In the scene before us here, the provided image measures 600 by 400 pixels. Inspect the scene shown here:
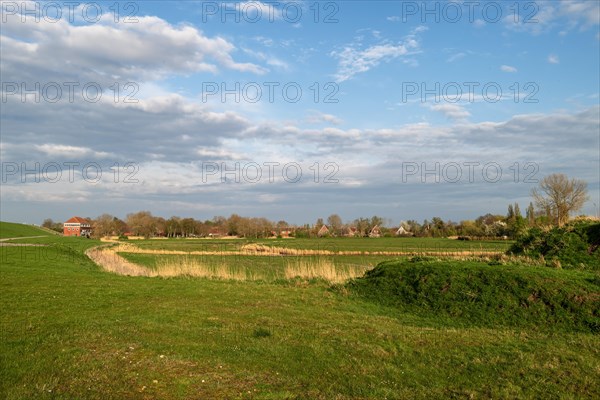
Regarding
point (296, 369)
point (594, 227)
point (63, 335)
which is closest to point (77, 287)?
point (63, 335)

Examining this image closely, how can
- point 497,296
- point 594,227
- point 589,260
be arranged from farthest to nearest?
point 594,227 → point 589,260 → point 497,296

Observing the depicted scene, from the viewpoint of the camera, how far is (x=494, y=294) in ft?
45.6

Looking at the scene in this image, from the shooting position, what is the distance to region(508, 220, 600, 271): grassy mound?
58.7 feet

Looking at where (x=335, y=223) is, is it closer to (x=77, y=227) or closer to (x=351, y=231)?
(x=351, y=231)

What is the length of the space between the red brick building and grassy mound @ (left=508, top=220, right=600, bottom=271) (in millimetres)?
161686

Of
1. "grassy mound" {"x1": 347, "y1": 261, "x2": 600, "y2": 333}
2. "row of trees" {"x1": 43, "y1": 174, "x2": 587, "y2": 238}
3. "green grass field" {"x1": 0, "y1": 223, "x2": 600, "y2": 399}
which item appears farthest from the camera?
"row of trees" {"x1": 43, "y1": 174, "x2": 587, "y2": 238}

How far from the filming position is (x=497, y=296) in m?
13.8

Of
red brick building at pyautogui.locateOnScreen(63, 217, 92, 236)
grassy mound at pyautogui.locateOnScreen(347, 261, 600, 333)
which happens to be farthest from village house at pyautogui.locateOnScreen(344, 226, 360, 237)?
grassy mound at pyautogui.locateOnScreen(347, 261, 600, 333)

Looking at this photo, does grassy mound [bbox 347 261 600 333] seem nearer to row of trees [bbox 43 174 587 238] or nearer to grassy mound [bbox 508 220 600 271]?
grassy mound [bbox 508 220 600 271]

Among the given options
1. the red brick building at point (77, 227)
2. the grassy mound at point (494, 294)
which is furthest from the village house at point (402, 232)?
the grassy mound at point (494, 294)

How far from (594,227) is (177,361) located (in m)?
19.0

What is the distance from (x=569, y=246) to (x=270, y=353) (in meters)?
16.0

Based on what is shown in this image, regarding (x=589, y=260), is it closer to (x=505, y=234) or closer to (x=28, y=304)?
(x=28, y=304)

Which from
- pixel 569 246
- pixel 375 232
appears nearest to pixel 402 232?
pixel 375 232
